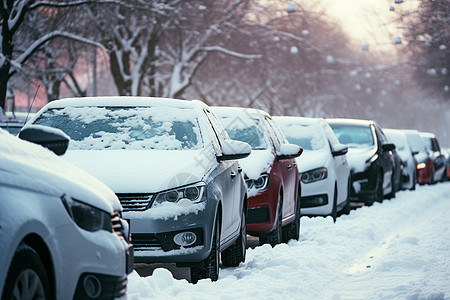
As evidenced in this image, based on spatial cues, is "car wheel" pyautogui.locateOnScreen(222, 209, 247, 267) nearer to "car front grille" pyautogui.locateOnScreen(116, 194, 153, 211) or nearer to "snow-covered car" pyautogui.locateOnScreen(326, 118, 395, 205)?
"car front grille" pyautogui.locateOnScreen(116, 194, 153, 211)

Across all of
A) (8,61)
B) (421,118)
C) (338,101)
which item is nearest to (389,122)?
(421,118)

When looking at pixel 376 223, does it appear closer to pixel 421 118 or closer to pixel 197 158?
pixel 197 158

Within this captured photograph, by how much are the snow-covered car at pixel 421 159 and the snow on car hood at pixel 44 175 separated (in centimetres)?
2627

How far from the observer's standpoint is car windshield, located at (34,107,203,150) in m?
8.90

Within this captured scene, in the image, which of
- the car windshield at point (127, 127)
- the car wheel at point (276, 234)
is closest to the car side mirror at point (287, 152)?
the car wheel at point (276, 234)

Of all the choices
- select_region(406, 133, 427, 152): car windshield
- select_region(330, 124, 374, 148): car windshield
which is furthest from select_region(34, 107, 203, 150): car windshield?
select_region(406, 133, 427, 152): car windshield

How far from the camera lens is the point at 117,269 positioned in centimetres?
539

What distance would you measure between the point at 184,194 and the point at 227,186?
989 millimetres

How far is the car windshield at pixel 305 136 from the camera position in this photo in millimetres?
16359

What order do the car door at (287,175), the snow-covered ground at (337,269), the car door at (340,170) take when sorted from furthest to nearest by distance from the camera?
the car door at (340,170), the car door at (287,175), the snow-covered ground at (337,269)

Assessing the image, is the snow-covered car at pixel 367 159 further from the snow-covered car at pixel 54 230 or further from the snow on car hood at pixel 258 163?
the snow-covered car at pixel 54 230

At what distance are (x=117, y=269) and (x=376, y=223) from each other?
1077cm

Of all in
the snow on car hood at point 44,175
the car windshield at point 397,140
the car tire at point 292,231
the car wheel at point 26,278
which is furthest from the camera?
the car windshield at point 397,140

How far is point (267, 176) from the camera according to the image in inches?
456
